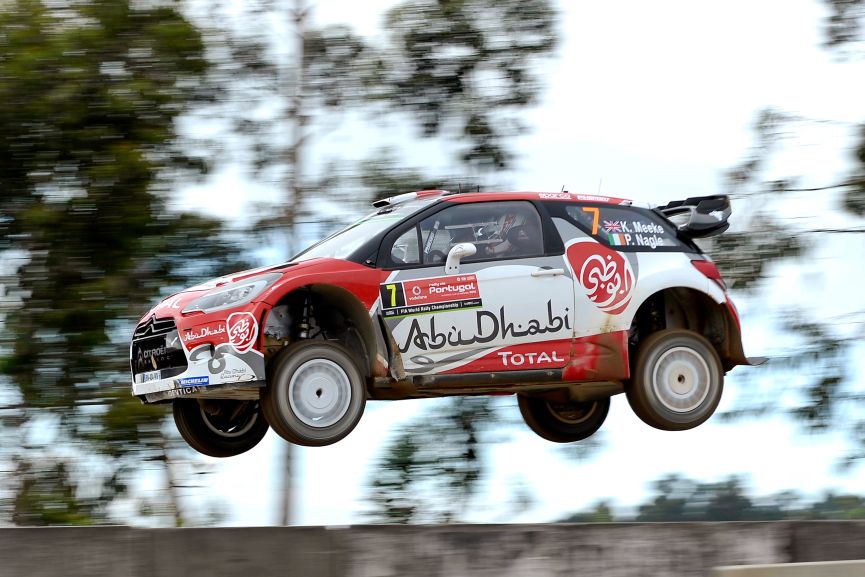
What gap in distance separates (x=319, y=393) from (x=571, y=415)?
A: 3.70 metres

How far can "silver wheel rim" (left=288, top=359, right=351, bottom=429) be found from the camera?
30.3 feet

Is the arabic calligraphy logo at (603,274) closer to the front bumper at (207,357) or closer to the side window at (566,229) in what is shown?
the side window at (566,229)

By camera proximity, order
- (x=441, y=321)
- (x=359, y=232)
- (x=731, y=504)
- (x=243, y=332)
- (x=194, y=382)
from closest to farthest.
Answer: (x=243, y=332)
(x=194, y=382)
(x=441, y=321)
(x=359, y=232)
(x=731, y=504)

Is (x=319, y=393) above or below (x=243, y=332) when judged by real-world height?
below

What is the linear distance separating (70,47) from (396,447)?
7.44 metres

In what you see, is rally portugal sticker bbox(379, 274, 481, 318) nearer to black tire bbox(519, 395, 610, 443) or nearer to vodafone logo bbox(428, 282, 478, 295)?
vodafone logo bbox(428, 282, 478, 295)

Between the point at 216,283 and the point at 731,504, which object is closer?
the point at 216,283

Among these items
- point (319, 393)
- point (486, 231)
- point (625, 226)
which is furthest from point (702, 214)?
point (319, 393)

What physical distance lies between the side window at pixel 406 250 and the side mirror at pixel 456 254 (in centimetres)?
24

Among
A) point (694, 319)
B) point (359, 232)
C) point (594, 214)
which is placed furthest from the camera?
point (694, 319)

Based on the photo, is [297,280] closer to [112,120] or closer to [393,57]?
[112,120]

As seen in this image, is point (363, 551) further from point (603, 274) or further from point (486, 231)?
point (603, 274)

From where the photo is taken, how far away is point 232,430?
35.9ft

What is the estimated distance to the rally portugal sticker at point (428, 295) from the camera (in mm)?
9570
